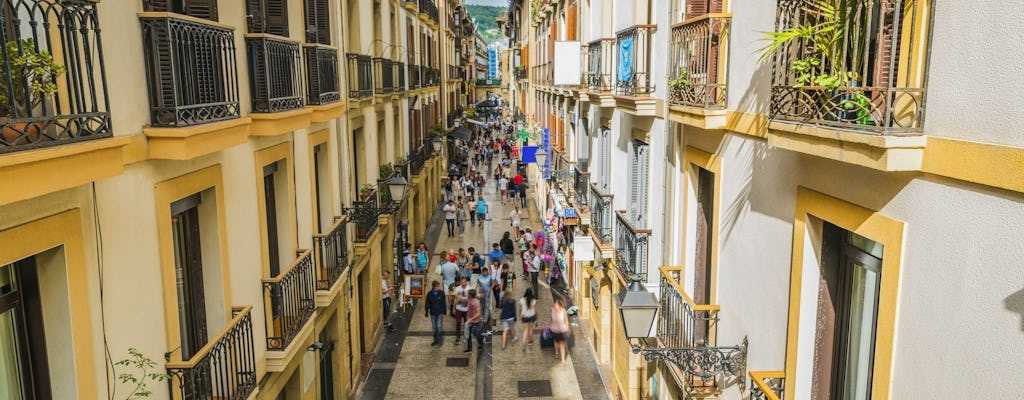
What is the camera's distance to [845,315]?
18.5 feet

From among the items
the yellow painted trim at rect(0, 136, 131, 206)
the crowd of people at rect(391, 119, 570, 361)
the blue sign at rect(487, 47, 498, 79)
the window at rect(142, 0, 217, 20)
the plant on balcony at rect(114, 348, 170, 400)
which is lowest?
the crowd of people at rect(391, 119, 570, 361)

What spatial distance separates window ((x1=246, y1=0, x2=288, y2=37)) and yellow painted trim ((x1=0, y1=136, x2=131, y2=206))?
405 centimetres

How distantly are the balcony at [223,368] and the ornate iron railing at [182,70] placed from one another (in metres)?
2.22

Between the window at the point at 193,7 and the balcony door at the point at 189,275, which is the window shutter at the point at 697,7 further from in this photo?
the balcony door at the point at 189,275

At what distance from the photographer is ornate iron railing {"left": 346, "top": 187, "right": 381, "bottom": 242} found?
1436 centimetres

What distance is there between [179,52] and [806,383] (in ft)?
20.3

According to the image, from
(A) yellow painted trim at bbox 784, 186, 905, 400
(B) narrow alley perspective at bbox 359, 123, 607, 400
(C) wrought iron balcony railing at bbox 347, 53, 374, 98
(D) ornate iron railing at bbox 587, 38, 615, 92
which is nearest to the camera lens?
(A) yellow painted trim at bbox 784, 186, 905, 400

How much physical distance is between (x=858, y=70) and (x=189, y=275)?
6576 mm

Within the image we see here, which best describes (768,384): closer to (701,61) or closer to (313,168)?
(701,61)

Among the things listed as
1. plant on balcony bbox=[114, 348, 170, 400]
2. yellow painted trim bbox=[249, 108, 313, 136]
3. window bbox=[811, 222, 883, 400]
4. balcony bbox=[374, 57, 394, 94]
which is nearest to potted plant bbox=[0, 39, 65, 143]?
plant on balcony bbox=[114, 348, 170, 400]

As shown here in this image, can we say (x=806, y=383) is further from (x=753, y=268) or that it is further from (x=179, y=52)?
(x=179, y=52)

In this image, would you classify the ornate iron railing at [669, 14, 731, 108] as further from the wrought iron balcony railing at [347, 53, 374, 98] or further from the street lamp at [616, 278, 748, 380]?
the wrought iron balcony railing at [347, 53, 374, 98]

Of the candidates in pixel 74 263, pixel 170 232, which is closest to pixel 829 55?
pixel 74 263

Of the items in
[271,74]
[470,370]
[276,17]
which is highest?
[276,17]
